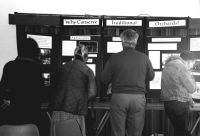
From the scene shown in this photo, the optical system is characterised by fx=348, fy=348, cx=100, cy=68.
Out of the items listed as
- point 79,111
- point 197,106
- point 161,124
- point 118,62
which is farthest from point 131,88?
point 161,124

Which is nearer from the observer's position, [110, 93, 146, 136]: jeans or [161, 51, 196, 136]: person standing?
[110, 93, 146, 136]: jeans

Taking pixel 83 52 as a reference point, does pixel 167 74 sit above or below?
below

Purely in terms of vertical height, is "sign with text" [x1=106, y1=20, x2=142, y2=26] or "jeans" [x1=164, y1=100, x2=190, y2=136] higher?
"sign with text" [x1=106, y1=20, x2=142, y2=26]

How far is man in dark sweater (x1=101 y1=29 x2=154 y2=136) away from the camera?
380 cm

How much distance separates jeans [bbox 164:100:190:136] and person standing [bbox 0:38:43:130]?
6.75 ft

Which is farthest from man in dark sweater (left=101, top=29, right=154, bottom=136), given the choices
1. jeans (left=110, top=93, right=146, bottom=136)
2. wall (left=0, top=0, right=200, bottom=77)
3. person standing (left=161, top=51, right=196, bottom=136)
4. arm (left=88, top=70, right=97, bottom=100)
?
wall (left=0, top=0, right=200, bottom=77)

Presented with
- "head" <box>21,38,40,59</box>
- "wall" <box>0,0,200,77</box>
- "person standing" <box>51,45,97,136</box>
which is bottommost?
"person standing" <box>51,45,97,136</box>

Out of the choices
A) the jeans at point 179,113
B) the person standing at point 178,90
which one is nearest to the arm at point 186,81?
the person standing at point 178,90

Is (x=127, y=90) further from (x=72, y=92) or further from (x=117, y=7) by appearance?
(x=117, y=7)

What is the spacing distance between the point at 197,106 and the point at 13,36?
3.11 meters

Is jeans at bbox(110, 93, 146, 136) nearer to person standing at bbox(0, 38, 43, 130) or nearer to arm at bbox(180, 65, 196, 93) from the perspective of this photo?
arm at bbox(180, 65, 196, 93)

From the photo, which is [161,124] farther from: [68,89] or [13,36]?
[13,36]

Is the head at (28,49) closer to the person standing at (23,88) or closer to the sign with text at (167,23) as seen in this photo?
the person standing at (23,88)

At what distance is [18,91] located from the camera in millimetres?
2715
